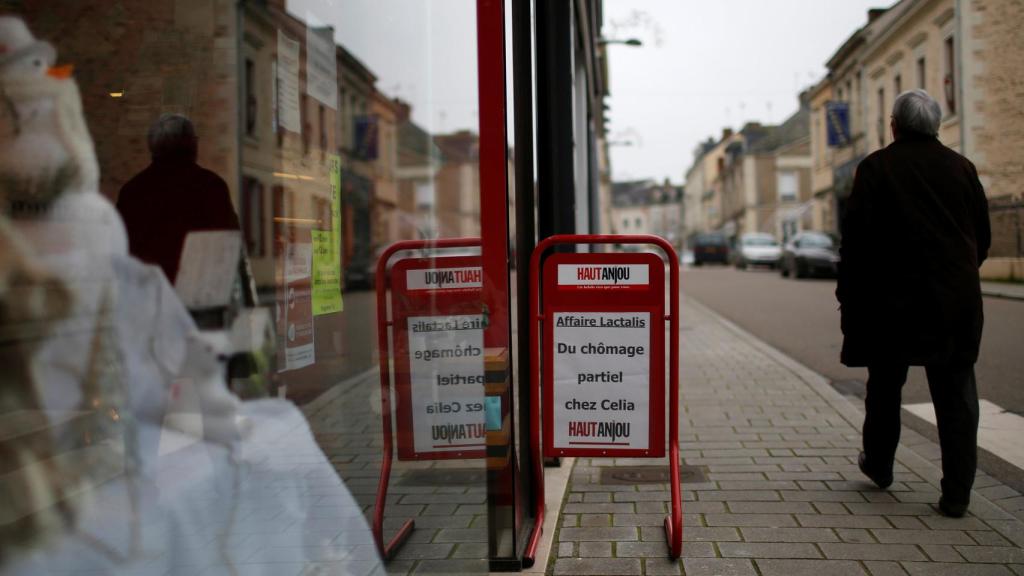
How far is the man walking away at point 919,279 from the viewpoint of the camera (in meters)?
3.71

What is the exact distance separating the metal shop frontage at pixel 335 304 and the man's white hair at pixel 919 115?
1.33 meters

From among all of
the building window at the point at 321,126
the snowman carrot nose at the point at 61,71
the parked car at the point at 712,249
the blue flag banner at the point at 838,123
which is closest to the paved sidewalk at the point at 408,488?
the building window at the point at 321,126

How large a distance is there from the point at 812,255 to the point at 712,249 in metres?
21.5

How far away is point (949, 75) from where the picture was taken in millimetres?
11984

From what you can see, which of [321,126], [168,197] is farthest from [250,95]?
[168,197]

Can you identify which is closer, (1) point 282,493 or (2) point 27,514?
(2) point 27,514

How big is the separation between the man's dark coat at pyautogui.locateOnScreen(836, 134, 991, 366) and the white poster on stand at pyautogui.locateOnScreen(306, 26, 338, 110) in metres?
2.49

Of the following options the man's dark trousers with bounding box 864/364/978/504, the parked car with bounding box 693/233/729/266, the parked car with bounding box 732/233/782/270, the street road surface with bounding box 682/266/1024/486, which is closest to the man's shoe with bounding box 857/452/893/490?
the man's dark trousers with bounding box 864/364/978/504

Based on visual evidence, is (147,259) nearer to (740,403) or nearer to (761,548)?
(761,548)

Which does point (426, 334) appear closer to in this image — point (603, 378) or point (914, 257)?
point (603, 378)

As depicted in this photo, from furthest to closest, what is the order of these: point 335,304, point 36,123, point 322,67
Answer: point 335,304
point 322,67
point 36,123

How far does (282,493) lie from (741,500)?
222 centimetres

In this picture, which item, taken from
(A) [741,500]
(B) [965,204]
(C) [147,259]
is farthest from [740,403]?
(C) [147,259]

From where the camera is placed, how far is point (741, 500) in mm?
4023
